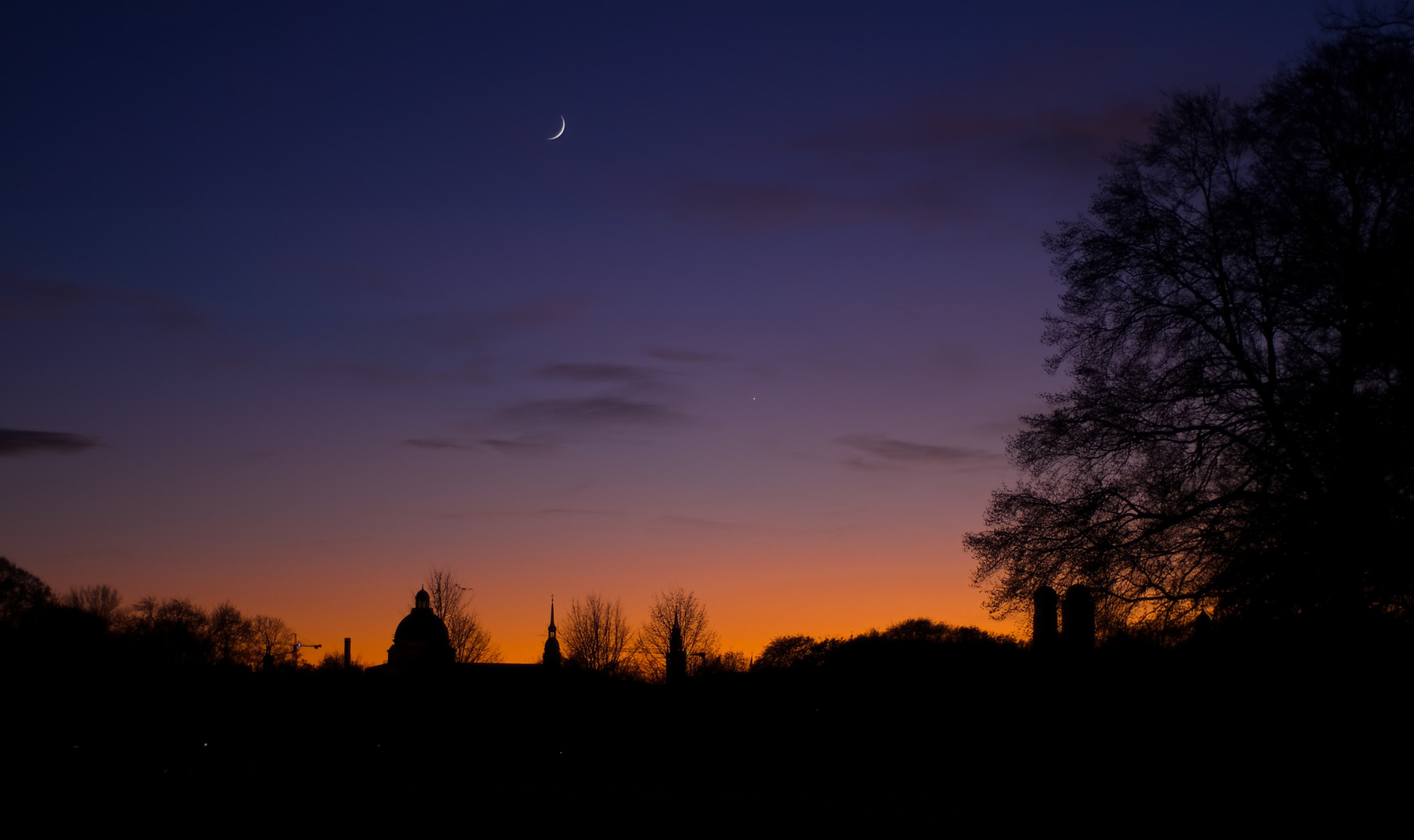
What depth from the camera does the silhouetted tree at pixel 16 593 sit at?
84.4 metres

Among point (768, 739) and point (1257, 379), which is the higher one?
point (1257, 379)

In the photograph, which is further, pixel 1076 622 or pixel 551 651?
pixel 551 651

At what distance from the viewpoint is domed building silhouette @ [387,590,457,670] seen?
100 m

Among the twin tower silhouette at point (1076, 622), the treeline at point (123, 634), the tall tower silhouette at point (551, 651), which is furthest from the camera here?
the tall tower silhouette at point (551, 651)

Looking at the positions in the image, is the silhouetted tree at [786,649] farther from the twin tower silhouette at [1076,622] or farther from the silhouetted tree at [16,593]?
the twin tower silhouette at [1076,622]

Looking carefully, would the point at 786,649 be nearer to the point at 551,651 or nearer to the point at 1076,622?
the point at 551,651

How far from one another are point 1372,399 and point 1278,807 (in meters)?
5.13

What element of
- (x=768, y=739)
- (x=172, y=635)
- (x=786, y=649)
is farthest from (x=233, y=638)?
(x=768, y=739)

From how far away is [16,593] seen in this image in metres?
85.8

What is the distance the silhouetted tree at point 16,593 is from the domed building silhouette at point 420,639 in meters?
28.5

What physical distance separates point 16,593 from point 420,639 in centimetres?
3317

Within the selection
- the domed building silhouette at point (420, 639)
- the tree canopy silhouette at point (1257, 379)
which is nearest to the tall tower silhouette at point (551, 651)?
the domed building silhouette at point (420, 639)

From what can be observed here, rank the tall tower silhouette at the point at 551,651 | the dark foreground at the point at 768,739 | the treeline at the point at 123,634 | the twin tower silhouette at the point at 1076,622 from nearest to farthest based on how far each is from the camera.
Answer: the twin tower silhouette at the point at 1076,622 → the dark foreground at the point at 768,739 → the treeline at the point at 123,634 → the tall tower silhouette at the point at 551,651

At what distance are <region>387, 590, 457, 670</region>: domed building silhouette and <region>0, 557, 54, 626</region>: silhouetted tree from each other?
2854 centimetres
